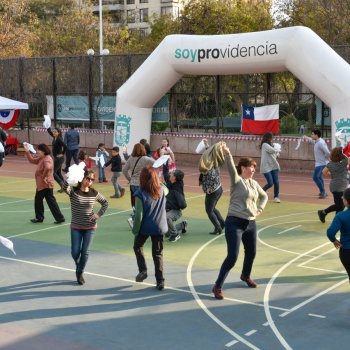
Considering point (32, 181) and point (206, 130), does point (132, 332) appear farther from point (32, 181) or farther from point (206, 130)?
point (206, 130)

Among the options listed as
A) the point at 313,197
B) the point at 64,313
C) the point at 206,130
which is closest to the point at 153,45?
the point at 206,130

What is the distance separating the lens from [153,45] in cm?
4453

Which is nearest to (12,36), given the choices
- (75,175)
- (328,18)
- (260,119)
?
(328,18)

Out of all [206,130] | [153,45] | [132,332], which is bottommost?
[132,332]

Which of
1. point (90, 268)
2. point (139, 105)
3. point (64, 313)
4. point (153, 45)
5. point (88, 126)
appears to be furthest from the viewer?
point (153, 45)

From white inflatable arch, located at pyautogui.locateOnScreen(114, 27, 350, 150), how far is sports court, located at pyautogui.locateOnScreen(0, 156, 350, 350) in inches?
285

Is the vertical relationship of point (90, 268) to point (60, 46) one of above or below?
below

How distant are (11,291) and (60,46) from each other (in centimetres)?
4242

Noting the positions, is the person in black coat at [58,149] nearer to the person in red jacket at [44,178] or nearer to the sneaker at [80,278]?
the person in red jacket at [44,178]

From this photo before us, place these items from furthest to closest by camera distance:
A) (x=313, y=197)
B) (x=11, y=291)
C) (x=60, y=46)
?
(x=60, y=46) < (x=313, y=197) < (x=11, y=291)

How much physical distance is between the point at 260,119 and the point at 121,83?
6.30 m

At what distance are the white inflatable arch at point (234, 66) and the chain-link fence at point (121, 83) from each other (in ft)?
6.20

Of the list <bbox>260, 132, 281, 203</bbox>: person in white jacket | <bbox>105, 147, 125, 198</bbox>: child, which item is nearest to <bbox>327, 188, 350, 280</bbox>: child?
<bbox>260, 132, 281, 203</bbox>: person in white jacket

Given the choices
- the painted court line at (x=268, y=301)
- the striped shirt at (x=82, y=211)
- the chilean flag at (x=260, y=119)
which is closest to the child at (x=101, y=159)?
the chilean flag at (x=260, y=119)
